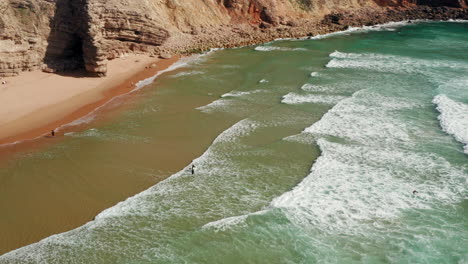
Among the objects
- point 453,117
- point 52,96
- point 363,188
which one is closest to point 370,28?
point 453,117

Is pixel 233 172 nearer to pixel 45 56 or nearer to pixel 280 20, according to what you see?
pixel 45 56

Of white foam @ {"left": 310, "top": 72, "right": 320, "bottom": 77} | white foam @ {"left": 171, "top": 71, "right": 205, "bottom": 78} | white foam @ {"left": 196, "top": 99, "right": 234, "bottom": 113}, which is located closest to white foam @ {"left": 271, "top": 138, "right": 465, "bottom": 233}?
white foam @ {"left": 196, "top": 99, "right": 234, "bottom": 113}

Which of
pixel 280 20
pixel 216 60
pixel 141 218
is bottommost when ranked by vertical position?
pixel 141 218

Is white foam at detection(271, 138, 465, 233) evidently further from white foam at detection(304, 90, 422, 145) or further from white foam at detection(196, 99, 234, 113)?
white foam at detection(196, 99, 234, 113)

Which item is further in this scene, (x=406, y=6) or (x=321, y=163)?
(x=406, y=6)

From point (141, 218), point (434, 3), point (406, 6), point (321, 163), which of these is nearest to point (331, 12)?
point (406, 6)

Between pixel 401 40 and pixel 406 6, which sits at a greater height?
pixel 406 6

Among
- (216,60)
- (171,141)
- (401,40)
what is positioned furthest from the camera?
(401,40)
